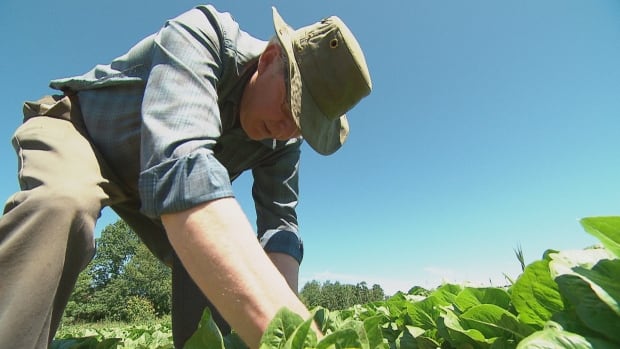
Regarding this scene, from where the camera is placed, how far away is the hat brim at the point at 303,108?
1.64 m

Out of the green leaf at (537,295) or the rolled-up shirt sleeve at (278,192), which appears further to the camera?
the rolled-up shirt sleeve at (278,192)

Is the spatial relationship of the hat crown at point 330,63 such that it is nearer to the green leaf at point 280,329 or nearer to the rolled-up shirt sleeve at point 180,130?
the rolled-up shirt sleeve at point 180,130

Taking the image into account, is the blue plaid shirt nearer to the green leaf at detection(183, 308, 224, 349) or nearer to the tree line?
the green leaf at detection(183, 308, 224, 349)

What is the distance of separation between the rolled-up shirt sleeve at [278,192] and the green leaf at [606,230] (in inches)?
67.5

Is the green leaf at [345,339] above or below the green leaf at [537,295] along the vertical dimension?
below

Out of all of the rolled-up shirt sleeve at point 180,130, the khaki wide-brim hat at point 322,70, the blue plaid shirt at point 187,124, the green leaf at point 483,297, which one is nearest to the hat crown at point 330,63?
the khaki wide-brim hat at point 322,70

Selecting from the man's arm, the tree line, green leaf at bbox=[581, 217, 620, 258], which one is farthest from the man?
the tree line

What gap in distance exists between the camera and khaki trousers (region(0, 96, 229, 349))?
1051mm

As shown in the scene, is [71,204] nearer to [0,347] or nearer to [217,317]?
[0,347]

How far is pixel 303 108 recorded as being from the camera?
173 centimetres

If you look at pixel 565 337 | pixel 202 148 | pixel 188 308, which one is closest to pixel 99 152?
pixel 202 148

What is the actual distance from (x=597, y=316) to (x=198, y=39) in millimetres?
1504

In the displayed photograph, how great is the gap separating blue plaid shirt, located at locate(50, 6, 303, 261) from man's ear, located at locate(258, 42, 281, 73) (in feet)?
0.21

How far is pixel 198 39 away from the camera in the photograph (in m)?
1.53
